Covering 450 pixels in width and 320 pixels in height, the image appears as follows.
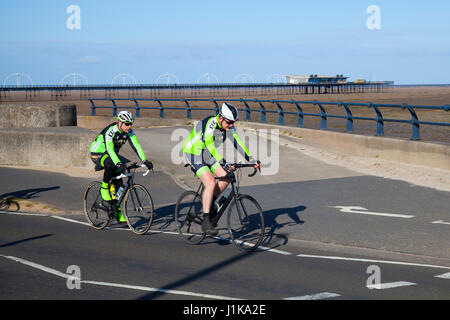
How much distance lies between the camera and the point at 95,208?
10.3 m

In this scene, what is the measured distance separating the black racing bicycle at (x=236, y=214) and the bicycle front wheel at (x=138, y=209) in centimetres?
64

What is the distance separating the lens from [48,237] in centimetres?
959

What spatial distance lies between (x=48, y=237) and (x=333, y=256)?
425 cm

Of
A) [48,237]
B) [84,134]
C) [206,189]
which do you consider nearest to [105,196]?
[48,237]

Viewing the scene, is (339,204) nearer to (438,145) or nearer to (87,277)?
(438,145)

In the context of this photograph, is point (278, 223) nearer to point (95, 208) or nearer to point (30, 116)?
point (95, 208)

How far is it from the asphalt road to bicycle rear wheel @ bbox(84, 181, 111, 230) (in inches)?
7.6

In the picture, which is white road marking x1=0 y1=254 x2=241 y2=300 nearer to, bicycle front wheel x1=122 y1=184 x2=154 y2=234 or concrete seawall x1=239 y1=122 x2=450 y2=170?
bicycle front wheel x1=122 y1=184 x2=154 y2=234

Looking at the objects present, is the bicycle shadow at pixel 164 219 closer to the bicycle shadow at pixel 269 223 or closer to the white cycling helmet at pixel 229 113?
the bicycle shadow at pixel 269 223

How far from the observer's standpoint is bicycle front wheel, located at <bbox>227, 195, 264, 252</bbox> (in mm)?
8312

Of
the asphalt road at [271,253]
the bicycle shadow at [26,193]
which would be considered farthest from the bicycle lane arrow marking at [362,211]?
the bicycle shadow at [26,193]

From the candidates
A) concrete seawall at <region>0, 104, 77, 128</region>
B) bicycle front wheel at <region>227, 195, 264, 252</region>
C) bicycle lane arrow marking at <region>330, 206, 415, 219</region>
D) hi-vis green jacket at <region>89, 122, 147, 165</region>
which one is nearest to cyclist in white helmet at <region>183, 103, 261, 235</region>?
bicycle front wheel at <region>227, 195, 264, 252</region>

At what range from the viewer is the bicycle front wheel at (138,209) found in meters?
9.53

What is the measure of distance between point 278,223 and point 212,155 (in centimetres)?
228
